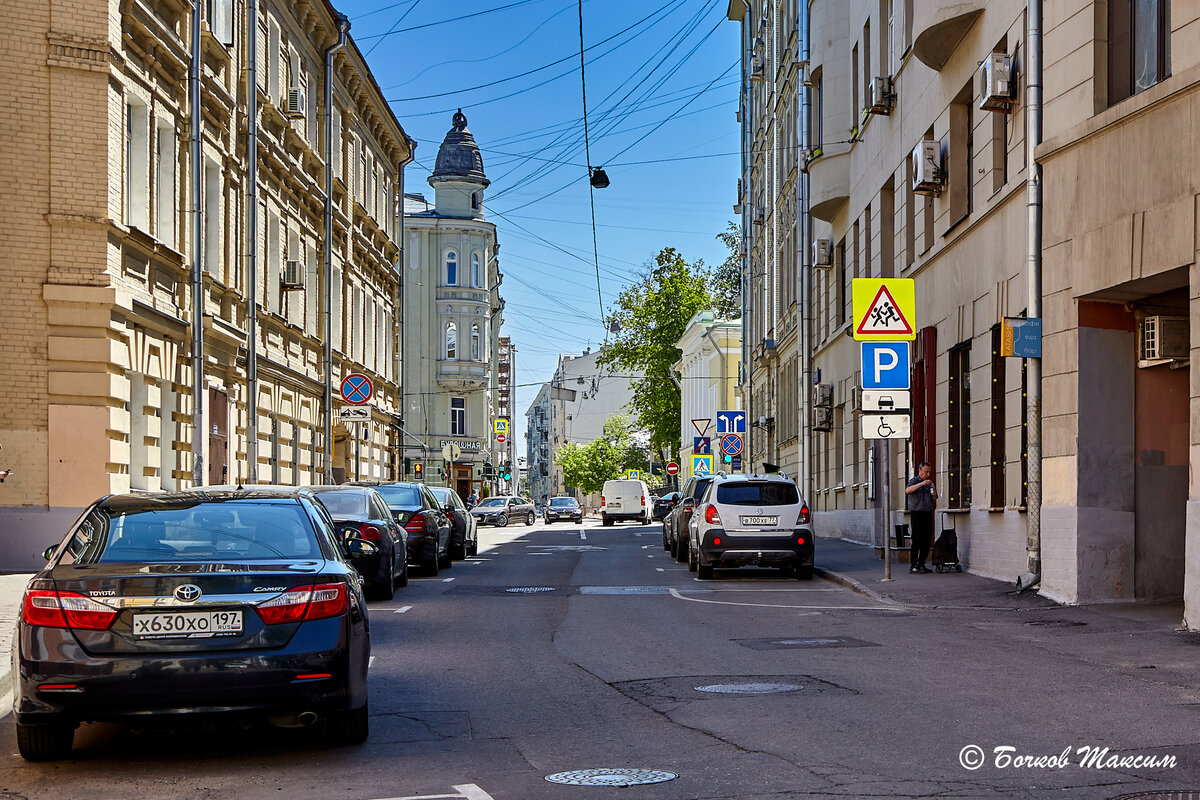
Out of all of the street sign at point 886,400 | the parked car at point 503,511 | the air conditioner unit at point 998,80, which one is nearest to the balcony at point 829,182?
the air conditioner unit at point 998,80

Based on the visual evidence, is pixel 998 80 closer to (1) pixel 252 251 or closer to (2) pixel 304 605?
(2) pixel 304 605

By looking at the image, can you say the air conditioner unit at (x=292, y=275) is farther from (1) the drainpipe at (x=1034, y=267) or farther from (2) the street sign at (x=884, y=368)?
(1) the drainpipe at (x=1034, y=267)

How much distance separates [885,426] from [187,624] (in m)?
12.6

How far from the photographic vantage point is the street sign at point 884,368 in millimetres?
18328

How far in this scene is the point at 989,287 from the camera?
61.3ft

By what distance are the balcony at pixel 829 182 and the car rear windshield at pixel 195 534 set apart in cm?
2407

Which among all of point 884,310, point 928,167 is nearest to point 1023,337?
point 884,310

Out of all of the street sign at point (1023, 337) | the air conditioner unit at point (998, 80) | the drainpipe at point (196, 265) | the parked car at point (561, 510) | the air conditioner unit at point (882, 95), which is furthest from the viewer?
the parked car at point (561, 510)

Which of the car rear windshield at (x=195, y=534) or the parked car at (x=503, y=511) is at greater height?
the car rear windshield at (x=195, y=534)

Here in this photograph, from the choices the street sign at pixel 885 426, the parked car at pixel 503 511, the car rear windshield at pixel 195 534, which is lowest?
the parked car at pixel 503 511

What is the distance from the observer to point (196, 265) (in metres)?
23.7

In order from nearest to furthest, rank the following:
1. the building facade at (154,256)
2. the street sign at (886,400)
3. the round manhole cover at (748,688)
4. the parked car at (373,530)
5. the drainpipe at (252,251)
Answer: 1. the round manhole cover at (748,688)
2. the parked car at (373,530)
3. the street sign at (886,400)
4. the building facade at (154,256)
5. the drainpipe at (252,251)

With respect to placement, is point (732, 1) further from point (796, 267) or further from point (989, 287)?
point (989, 287)

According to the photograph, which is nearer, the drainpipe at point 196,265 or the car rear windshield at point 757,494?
the car rear windshield at point 757,494
